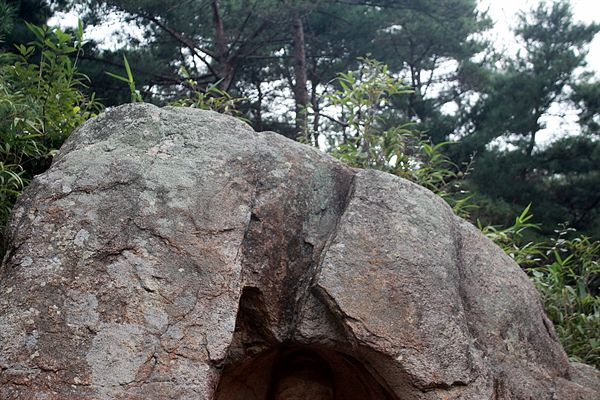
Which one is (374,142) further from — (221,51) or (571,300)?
(221,51)

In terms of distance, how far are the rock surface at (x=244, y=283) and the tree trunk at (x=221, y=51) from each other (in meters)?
6.33

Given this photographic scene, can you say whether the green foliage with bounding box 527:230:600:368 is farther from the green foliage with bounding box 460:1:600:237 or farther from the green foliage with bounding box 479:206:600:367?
the green foliage with bounding box 460:1:600:237

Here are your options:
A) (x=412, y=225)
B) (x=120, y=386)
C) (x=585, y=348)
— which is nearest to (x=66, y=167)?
(x=120, y=386)

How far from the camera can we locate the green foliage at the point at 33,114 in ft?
12.9

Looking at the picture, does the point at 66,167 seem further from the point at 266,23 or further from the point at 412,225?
the point at 266,23

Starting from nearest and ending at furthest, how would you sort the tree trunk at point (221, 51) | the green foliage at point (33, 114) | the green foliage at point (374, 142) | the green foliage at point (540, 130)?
the green foliage at point (33, 114)
the green foliage at point (374, 142)
the tree trunk at point (221, 51)
the green foliage at point (540, 130)

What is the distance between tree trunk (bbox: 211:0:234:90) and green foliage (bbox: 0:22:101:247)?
5.27m

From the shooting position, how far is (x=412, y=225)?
3.45 m

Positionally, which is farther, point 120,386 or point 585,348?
point 585,348

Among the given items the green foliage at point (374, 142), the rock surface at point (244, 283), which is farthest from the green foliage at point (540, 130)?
the rock surface at point (244, 283)

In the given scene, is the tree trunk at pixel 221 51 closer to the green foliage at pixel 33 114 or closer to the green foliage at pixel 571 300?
the green foliage at pixel 571 300

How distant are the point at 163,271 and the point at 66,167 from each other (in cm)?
65

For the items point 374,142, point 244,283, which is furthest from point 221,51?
point 244,283

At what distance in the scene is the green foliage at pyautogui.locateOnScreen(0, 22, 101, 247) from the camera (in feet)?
12.9
